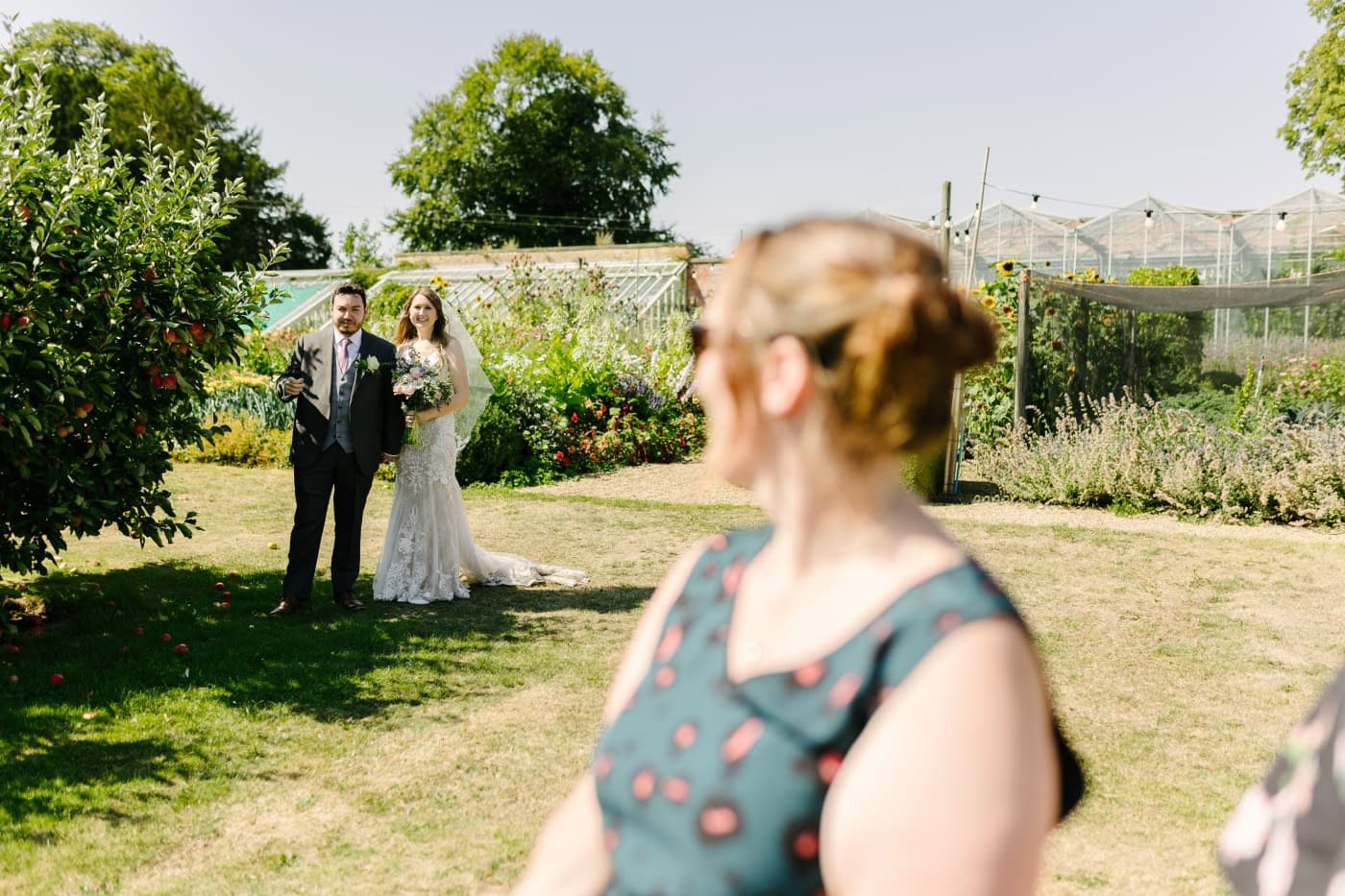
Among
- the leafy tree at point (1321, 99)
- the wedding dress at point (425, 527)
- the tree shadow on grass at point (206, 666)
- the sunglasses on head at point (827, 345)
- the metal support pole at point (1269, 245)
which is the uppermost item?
the leafy tree at point (1321, 99)

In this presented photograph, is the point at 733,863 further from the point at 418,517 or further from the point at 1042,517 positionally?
the point at 1042,517

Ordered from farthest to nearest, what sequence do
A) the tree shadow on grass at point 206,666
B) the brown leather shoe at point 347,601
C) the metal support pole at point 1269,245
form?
the metal support pole at point 1269,245, the brown leather shoe at point 347,601, the tree shadow on grass at point 206,666

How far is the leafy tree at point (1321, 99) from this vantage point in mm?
31281

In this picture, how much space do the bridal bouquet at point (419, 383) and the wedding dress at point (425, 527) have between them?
8.4 inches

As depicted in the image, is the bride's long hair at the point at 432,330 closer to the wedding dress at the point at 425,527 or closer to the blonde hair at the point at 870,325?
the wedding dress at the point at 425,527

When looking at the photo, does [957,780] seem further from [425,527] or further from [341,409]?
[425,527]

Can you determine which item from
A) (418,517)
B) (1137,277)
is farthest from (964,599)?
(1137,277)

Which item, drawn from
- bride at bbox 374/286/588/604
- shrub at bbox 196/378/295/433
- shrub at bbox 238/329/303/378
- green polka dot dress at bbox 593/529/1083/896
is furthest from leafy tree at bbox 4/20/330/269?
green polka dot dress at bbox 593/529/1083/896

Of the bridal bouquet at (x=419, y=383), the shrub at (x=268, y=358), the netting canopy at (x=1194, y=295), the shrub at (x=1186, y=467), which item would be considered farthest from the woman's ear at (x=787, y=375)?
the shrub at (x=268, y=358)

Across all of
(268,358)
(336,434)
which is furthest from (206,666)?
(268,358)

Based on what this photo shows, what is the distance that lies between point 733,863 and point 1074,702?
4.93 meters

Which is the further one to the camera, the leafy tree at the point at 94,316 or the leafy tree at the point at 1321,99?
the leafy tree at the point at 1321,99

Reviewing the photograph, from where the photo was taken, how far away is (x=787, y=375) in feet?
4.27

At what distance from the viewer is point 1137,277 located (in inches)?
793
